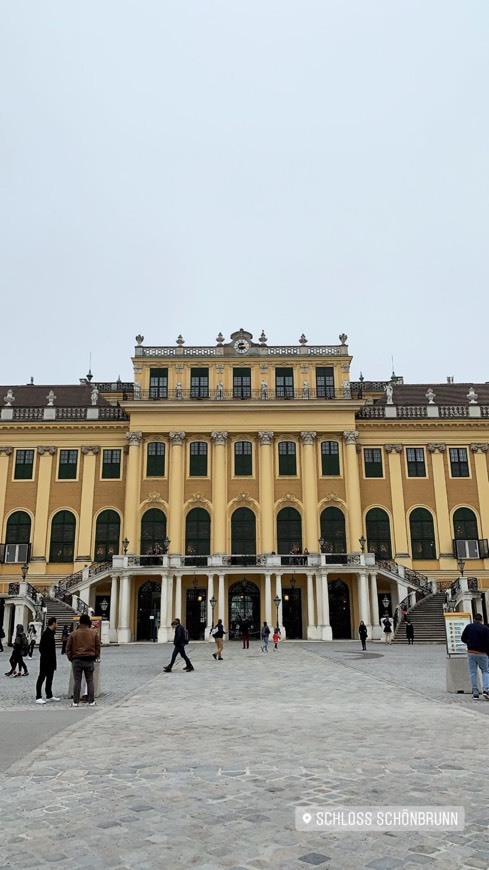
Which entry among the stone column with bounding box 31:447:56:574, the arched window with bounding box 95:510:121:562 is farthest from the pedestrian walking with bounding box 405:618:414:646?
the stone column with bounding box 31:447:56:574

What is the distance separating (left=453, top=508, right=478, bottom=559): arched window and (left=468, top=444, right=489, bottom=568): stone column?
1.67 feet

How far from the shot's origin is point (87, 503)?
4512cm

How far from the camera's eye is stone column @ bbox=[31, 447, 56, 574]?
4425 cm

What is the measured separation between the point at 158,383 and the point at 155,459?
5.28m

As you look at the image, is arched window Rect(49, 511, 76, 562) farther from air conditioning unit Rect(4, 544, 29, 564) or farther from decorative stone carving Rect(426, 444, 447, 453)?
decorative stone carving Rect(426, 444, 447, 453)

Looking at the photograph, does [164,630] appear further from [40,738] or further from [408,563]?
[40,738]

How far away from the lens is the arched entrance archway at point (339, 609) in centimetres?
4334

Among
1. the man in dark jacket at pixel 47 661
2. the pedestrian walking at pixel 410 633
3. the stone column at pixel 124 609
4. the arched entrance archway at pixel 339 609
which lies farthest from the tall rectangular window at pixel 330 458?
the man in dark jacket at pixel 47 661

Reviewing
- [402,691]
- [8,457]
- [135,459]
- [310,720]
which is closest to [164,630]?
[135,459]

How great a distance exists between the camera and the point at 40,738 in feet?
32.6

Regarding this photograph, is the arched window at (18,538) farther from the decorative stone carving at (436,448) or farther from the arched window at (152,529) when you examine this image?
the decorative stone carving at (436,448)

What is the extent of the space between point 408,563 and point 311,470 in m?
8.40

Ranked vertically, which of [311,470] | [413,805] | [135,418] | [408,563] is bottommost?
[413,805]

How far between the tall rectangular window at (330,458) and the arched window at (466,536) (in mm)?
8239
